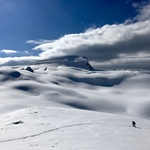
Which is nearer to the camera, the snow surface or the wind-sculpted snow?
the snow surface

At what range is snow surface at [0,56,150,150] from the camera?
1808cm

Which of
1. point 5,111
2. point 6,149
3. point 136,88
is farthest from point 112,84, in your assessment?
point 6,149

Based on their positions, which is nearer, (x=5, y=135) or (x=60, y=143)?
(x=60, y=143)

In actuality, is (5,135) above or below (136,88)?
below

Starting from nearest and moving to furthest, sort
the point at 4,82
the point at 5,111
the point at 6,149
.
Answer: the point at 6,149 < the point at 5,111 < the point at 4,82

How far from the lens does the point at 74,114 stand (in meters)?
36.1

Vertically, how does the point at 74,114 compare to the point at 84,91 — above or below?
below

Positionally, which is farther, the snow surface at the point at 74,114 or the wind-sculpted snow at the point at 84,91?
the wind-sculpted snow at the point at 84,91

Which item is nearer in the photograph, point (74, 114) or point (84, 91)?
point (74, 114)

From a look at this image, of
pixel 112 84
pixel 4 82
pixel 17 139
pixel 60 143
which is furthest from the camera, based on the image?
pixel 112 84

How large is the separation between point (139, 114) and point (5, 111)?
2028 inches

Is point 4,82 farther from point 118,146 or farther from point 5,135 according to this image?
point 118,146

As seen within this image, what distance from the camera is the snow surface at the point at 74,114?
18.1m

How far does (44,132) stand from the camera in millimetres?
21500
